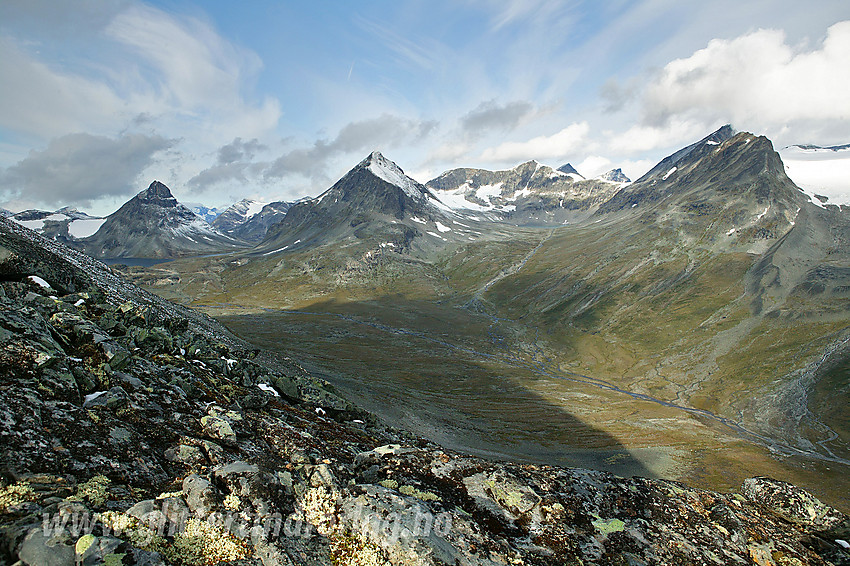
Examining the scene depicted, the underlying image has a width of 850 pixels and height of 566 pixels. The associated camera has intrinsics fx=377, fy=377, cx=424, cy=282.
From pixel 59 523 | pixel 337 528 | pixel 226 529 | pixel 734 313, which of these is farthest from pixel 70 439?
pixel 734 313

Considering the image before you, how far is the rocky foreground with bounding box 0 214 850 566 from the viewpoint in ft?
26.3

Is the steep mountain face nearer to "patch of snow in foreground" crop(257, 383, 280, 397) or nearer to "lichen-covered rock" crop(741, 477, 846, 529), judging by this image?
"lichen-covered rock" crop(741, 477, 846, 529)

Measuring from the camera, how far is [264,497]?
9664mm

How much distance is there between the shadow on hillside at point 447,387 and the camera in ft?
218

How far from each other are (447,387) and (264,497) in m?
100

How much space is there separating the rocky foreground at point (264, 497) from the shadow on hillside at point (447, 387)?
44415mm

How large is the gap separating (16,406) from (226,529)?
23.6 ft

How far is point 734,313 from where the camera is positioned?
551 feet

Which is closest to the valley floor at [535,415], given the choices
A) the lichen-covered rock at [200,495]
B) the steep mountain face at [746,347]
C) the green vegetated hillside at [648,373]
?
the green vegetated hillside at [648,373]

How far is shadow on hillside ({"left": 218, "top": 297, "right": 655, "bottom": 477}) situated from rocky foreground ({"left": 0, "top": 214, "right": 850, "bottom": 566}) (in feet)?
146

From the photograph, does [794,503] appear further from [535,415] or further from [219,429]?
[535,415]

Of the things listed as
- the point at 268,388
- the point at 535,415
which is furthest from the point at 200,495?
the point at 535,415

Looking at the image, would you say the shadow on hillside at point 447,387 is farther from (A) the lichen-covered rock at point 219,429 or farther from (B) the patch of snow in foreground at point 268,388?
(A) the lichen-covered rock at point 219,429

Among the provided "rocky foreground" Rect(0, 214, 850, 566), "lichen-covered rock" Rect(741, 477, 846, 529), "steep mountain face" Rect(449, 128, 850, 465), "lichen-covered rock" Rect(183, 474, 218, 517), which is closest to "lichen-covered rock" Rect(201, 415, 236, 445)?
"rocky foreground" Rect(0, 214, 850, 566)
